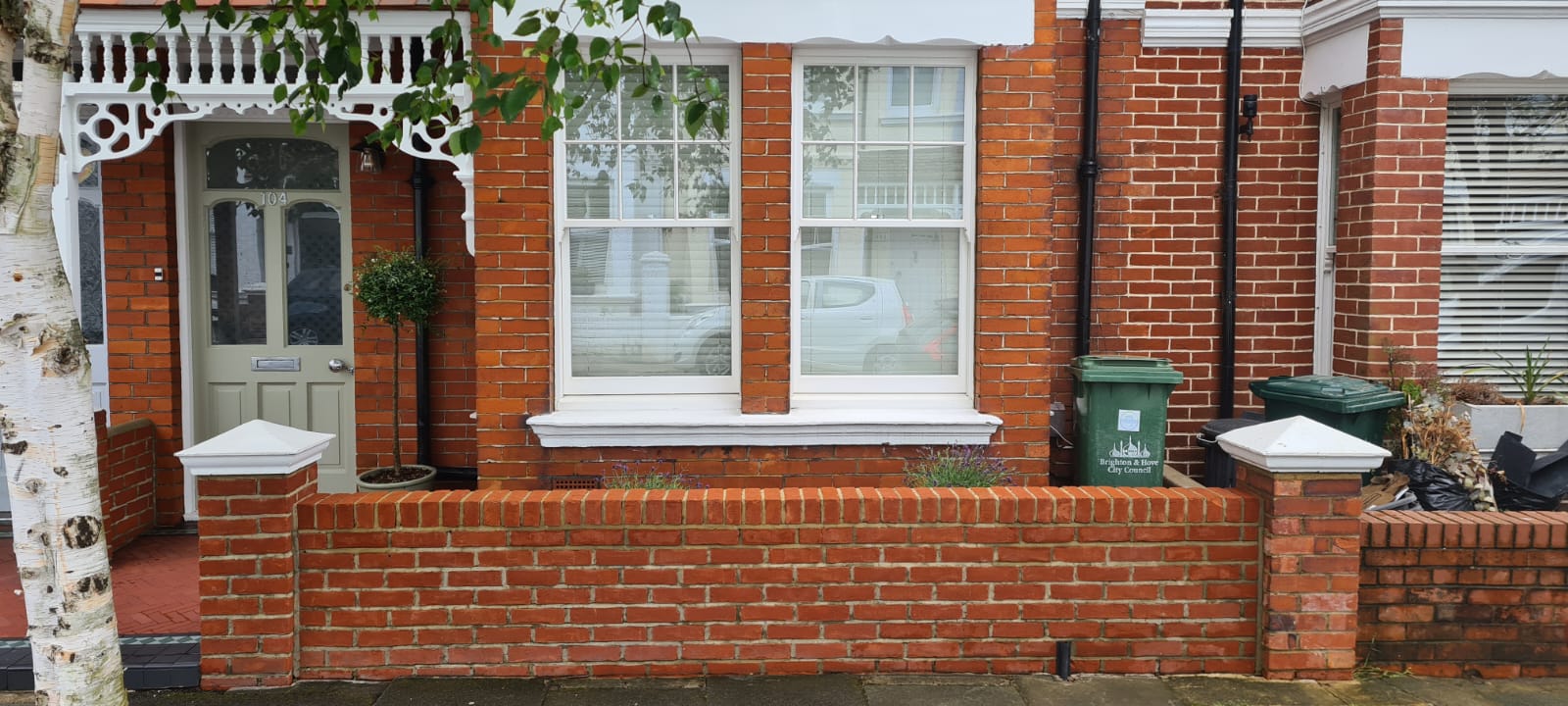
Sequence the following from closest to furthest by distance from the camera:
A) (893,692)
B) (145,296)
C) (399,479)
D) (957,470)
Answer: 1. (893,692)
2. (957,470)
3. (399,479)
4. (145,296)

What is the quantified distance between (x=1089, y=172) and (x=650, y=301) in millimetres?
2747

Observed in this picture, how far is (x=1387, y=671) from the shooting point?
14.5ft

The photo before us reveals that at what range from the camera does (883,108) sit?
5918 millimetres

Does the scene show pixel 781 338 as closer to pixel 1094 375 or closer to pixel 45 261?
pixel 1094 375

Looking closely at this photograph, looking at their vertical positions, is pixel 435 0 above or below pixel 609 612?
above

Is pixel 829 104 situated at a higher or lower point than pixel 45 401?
higher

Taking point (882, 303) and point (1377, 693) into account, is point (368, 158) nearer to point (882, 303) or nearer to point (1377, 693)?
point (882, 303)

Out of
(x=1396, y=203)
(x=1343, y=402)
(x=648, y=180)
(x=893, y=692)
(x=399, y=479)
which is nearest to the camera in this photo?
(x=893, y=692)

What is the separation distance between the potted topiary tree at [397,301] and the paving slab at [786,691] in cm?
277

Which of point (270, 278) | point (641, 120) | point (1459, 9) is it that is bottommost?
point (270, 278)

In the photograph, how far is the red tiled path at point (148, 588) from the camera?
16.4 ft

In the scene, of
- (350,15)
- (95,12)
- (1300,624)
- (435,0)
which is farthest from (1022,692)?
(95,12)

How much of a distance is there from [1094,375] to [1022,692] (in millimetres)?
2117

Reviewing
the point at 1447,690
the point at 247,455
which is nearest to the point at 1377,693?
the point at 1447,690
